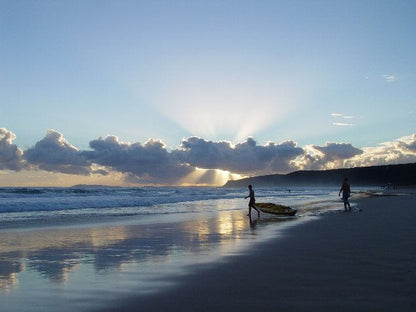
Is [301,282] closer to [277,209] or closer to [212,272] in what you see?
[212,272]

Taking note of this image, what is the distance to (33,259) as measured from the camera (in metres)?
10.1

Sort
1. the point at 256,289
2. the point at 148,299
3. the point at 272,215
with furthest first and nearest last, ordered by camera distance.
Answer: the point at 272,215
the point at 256,289
the point at 148,299

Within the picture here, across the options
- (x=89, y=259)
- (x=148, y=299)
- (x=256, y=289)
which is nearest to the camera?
(x=148, y=299)

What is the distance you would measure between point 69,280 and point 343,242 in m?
7.83

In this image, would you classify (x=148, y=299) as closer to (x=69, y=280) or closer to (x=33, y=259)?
(x=69, y=280)

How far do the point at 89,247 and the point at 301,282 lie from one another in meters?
7.09

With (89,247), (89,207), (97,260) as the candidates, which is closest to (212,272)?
(97,260)

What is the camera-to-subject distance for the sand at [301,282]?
587 cm

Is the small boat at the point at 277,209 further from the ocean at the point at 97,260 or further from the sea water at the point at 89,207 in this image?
the ocean at the point at 97,260

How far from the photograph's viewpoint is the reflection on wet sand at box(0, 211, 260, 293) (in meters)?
8.77

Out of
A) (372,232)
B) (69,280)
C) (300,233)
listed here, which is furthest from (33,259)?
(372,232)

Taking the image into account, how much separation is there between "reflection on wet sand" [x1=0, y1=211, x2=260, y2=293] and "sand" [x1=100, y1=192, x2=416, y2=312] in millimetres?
1940

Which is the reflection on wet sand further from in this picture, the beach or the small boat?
the small boat

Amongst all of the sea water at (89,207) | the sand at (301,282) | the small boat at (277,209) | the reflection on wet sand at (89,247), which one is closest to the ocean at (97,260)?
the reflection on wet sand at (89,247)
